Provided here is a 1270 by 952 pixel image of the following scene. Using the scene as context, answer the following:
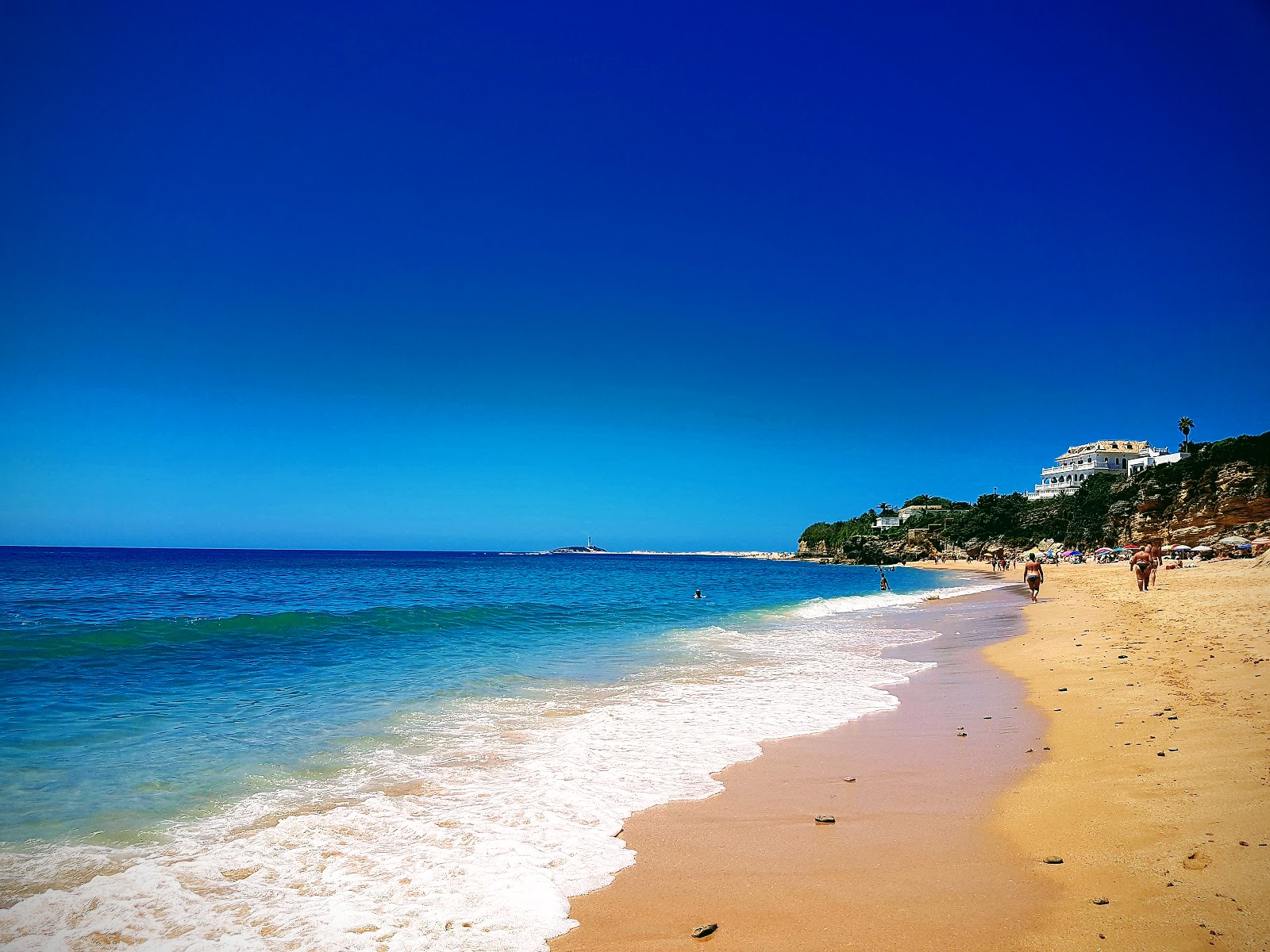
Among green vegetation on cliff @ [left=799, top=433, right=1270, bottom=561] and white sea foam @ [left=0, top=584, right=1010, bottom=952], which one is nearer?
white sea foam @ [left=0, top=584, right=1010, bottom=952]

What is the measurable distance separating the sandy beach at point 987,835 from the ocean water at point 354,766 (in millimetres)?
570

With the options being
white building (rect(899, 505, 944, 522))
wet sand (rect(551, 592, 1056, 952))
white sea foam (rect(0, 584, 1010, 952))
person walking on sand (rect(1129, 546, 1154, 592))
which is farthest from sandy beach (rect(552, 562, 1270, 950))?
white building (rect(899, 505, 944, 522))

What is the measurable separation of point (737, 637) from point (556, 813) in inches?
578

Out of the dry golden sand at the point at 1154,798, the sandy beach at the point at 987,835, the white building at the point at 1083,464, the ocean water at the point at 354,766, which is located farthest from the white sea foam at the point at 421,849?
the white building at the point at 1083,464

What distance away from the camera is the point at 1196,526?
198 ft

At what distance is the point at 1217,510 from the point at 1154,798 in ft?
243

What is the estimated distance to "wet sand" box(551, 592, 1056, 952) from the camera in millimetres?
3658

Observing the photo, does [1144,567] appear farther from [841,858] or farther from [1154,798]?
[841,858]

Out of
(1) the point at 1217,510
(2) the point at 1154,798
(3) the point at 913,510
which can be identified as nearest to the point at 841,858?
(2) the point at 1154,798

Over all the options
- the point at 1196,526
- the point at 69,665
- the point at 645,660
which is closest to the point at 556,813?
the point at 645,660

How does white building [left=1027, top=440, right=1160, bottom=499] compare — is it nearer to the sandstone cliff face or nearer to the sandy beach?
the sandstone cliff face

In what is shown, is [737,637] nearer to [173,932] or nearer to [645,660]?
[645,660]

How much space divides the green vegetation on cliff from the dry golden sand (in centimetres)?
6377

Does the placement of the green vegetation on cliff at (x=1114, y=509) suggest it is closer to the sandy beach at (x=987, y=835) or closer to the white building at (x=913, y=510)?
the white building at (x=913, y=510)
